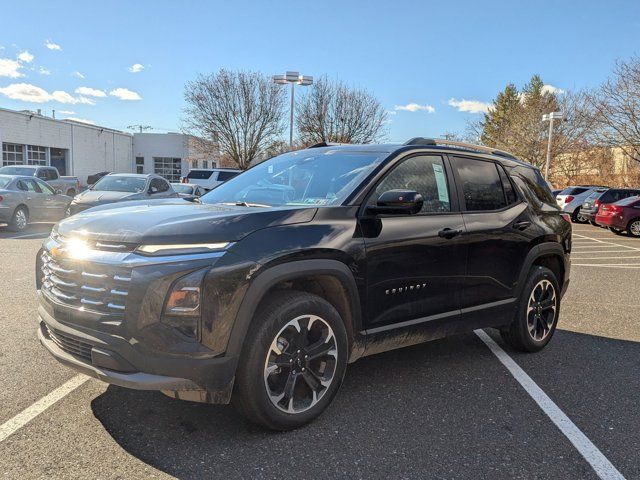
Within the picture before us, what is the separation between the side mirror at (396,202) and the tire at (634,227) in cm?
1770

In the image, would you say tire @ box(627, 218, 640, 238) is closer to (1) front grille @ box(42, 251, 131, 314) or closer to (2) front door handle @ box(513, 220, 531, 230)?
(2) front door handle @ box(513, 220, 531, 230)

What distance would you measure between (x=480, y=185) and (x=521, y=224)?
547 millimetres

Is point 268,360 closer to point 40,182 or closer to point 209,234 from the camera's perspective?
point 209,234

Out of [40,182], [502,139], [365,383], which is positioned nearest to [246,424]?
[365,383]

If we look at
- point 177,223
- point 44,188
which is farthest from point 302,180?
point 44,188

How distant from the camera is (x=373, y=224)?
3428 millimetres

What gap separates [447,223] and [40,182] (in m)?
14.4

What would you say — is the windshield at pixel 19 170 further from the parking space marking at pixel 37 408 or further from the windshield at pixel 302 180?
the parking space marking at pixel 37 408

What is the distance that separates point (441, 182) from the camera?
409 centimetres

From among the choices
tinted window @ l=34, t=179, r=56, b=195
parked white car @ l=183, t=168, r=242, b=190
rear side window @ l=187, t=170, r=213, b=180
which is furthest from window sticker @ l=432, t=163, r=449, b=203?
rear side window @ l=187, t=170, r=213, b=180

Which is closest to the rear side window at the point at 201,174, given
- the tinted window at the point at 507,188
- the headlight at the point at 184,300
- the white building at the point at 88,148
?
the white building at the point at 88,148

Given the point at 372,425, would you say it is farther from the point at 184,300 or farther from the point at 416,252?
the point at 184,300

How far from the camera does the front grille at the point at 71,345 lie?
2836 mm

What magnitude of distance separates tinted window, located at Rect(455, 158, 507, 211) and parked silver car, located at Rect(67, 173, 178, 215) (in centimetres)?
920
